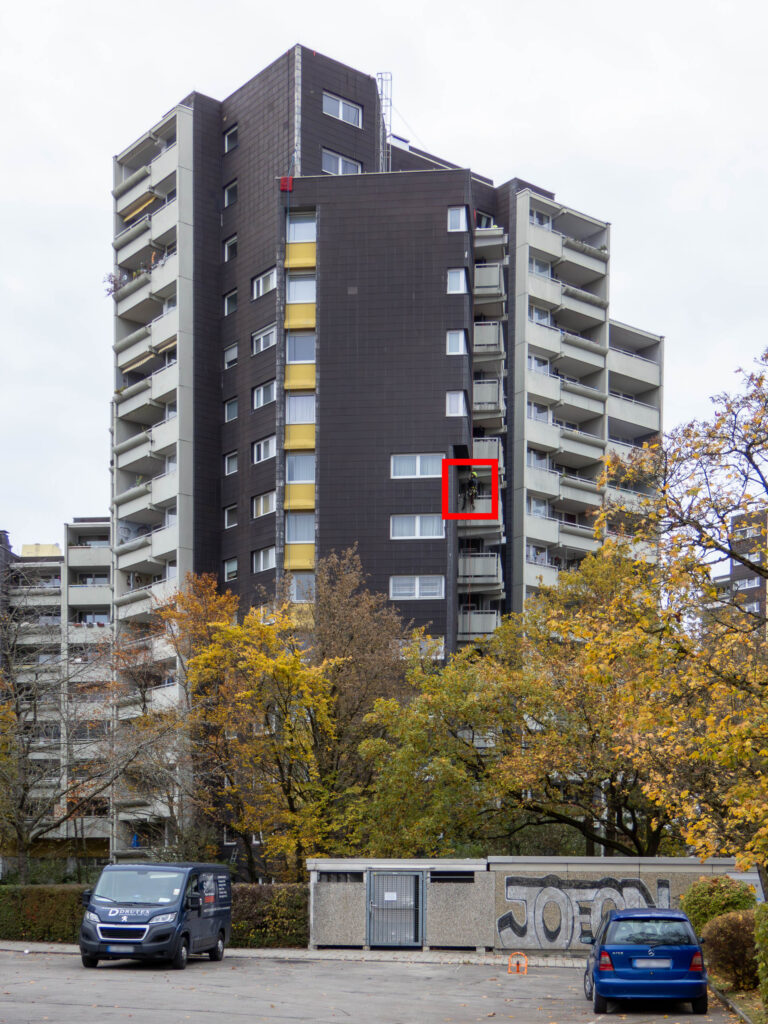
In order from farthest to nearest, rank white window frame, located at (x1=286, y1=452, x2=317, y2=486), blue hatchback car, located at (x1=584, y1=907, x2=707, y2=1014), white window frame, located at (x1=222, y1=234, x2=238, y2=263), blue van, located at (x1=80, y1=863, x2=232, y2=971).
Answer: white window frame, located at (x1=222, y1=234, x2=238, y2=263)
white window frame, located at (x1=286, y1=452, x2=317, y2=486)
blue van, located at (x1=80, y1=863, x2=232, y2=971)
blue hatchback car, located at (x1=584, y1=907, x2=707, y2=1014)

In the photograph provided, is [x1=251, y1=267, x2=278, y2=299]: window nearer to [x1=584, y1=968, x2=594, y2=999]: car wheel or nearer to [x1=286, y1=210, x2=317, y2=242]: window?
[x1=286, y1=210, x2=317, y2=242]: window

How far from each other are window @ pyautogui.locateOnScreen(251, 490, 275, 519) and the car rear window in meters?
35.5

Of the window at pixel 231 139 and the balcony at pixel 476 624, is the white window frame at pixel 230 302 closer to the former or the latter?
the window at pixel 231 139

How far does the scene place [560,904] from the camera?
101 feet

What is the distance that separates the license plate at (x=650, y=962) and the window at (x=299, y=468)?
34935mm

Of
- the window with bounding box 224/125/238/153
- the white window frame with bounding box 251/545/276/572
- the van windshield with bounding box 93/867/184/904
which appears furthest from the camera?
the window with bounding box 224/125/238/153

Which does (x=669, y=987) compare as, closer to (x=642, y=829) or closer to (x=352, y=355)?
(x=642, y=829)

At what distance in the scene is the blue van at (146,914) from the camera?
25.0 metres

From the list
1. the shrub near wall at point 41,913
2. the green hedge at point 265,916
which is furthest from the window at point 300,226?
the green hedge at point 265,916

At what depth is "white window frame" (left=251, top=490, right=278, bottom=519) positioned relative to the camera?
53.1m

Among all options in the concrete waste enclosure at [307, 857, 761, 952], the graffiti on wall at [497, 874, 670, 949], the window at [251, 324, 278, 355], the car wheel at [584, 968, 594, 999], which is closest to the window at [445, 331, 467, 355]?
the window at [251, 324, 278, 355]

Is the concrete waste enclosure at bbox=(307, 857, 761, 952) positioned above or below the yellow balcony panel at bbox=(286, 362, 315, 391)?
below

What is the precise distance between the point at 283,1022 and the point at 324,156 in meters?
45.0

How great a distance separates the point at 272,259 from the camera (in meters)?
55.1
